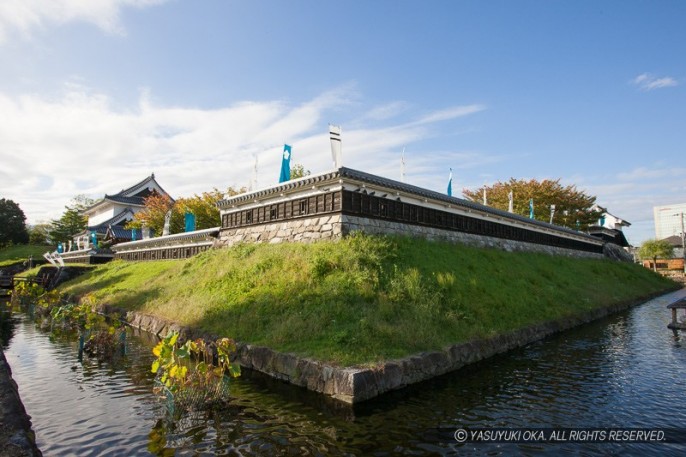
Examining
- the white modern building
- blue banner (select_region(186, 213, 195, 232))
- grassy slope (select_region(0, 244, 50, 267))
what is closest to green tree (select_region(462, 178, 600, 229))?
blue banner (select_region(186, 213, 195, 232))

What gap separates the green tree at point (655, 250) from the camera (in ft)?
209

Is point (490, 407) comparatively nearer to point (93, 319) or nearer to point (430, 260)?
point (430, 260)

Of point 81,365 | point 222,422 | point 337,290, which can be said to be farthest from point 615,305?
point 81,365

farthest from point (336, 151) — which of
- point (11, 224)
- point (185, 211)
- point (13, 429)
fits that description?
point (11, 224)

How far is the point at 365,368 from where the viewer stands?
955cm

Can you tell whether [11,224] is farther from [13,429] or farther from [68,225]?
[13,429]

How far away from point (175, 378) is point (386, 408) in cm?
484

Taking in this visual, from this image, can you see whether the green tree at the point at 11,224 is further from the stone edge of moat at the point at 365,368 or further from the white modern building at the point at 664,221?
the white modern building at the point at 664,221

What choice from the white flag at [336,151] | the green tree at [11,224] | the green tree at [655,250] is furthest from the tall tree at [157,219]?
the green tree at [655,250]

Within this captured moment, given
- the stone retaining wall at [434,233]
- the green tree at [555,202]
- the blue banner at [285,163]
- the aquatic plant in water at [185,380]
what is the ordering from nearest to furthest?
the aquatic plant in water at [185,380] < the stone retaining wall at [434,233] < the blue banner at [285,163] < the green tree at [555,202]

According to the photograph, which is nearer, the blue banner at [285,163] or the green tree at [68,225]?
the blue banner at [285,163]

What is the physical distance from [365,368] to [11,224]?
269 feet

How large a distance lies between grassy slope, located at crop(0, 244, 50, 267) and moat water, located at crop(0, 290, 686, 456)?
5953cm

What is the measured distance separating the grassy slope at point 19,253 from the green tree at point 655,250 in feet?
325
